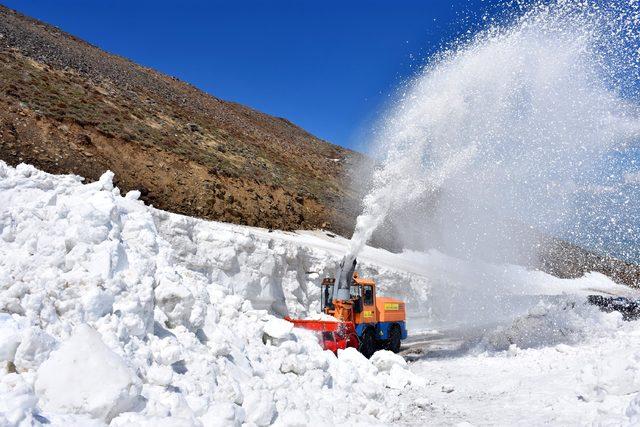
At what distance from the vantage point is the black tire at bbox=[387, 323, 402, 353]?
17.1m

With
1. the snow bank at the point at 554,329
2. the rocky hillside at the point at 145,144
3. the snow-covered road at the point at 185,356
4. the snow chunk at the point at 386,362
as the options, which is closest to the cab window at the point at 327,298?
the snow-covered road at the point at 185,356

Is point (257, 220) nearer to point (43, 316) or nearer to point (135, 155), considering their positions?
point (135, 155)

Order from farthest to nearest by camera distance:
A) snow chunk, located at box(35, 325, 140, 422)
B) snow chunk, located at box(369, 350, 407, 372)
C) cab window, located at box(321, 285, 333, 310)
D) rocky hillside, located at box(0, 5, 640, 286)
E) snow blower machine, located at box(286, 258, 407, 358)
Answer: rocky hillside, located at box(0, 5, 640, 286) < cab window, located at box(321, 285, 333, 310) < snow blower machine, located at box(286, 258, 407, 358) < snow chunk, located at box(369, 350, 407, 372) < snow chunk, located at box(35, 325, 140, 422)

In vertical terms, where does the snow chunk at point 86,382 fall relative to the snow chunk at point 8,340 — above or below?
below

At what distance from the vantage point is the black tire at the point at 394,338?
1706 cm

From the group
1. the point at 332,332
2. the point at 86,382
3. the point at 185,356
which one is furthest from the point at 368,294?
the point at 86,382

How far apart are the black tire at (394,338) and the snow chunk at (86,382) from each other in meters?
12.2

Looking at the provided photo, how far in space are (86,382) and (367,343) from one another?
11.2 m

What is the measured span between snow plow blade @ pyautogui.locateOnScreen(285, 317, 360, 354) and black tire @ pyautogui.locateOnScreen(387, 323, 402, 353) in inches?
119

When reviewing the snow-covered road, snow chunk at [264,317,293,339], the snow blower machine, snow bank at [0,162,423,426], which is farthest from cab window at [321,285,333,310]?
snow chunk at [264,317,293,339]

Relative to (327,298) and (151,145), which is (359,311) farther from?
(151,145)

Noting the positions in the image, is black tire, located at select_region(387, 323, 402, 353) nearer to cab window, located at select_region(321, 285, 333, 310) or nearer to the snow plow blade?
cab window, located at select_region(321, 285, 333, 310)

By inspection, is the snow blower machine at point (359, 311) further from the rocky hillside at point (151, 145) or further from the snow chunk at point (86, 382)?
the rocky hillside at point (151, 145)

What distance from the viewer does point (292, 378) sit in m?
8.97
